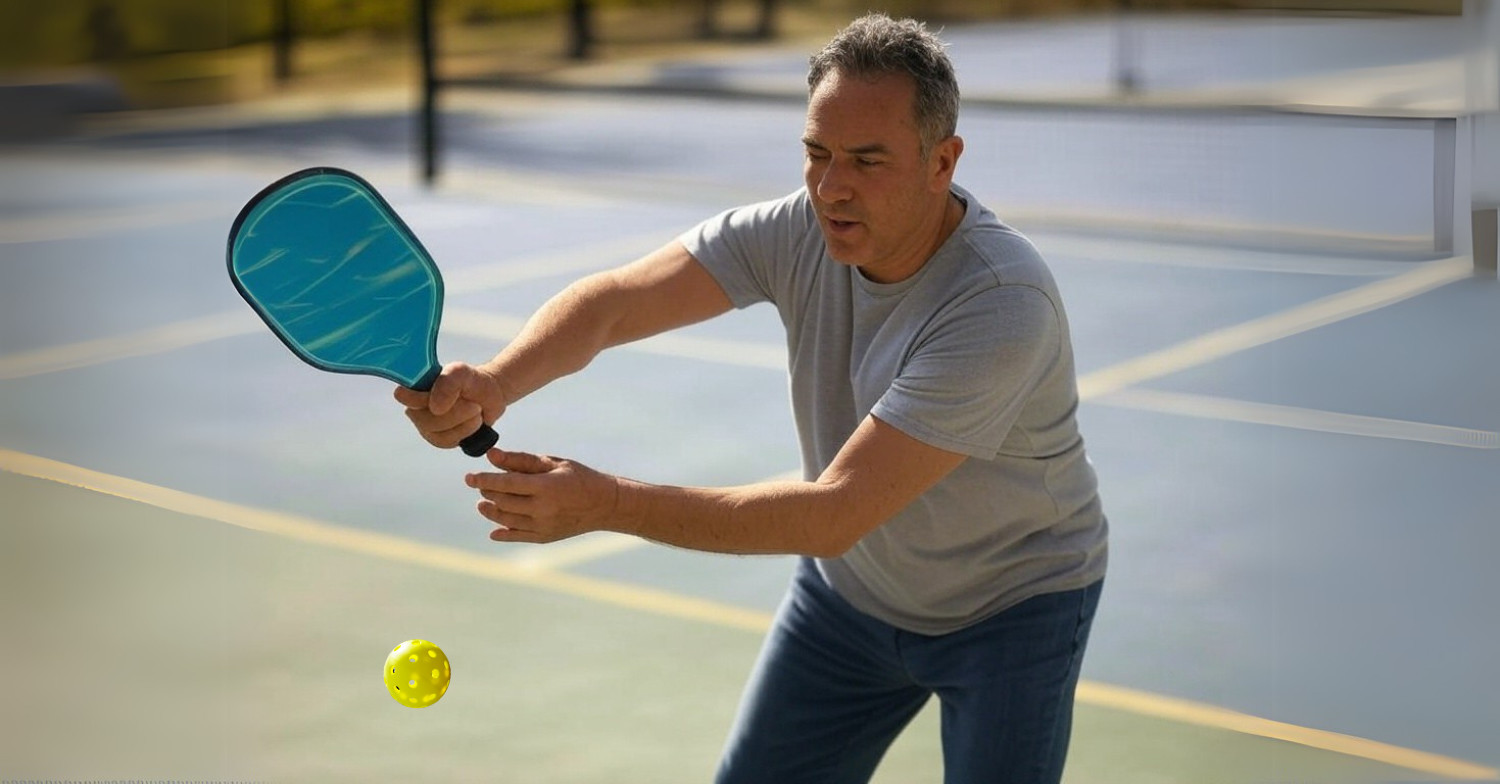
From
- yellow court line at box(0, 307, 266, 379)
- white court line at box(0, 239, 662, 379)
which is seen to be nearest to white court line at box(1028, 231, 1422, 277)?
white court line at box(0, 239, 662, 379)

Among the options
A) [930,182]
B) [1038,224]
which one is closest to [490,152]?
[1038,224]

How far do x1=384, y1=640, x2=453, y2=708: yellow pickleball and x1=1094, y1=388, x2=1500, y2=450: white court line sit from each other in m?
4.68

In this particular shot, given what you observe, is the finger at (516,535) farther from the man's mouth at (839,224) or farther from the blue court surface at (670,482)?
the blue court surface at (670,482)

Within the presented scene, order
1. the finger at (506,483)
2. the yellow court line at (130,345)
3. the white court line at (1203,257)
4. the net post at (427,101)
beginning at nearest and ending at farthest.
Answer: the finger at (506,483), the yellow court line at (130,345), the white court line at (1203,257), the net post at (427,101)

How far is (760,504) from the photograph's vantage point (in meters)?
3.18

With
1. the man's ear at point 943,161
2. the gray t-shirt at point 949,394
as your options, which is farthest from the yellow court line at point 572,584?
the man's ear at point 943,161

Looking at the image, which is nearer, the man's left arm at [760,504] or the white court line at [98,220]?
the man's left arm at [760,504]

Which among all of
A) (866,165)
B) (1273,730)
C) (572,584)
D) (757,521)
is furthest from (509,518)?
(572,584)

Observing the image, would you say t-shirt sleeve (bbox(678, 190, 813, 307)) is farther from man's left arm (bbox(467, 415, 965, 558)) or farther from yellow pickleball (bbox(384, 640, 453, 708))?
Answer: yellow pickleball (bbox(384, 640, 453, 708))

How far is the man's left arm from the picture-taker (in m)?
3.07

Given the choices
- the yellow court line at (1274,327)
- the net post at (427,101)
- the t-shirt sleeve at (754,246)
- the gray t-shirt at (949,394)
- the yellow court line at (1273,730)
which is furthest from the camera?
the net post at (427,101)

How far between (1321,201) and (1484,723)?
7710 mm

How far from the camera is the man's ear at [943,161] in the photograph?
3.28m

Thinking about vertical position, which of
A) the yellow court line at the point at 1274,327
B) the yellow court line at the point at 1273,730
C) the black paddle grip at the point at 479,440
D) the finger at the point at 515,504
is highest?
the black paddle grip at the point at 479,440
